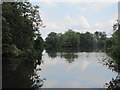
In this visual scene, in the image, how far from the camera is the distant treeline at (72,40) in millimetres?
109438

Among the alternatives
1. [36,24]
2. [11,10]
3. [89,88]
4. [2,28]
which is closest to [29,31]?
[36,24]

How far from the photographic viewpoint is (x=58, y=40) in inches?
4569

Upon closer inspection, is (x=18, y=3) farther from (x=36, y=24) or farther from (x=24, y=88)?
(x=24, y=88)

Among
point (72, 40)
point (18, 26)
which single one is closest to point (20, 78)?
point (18, 26)

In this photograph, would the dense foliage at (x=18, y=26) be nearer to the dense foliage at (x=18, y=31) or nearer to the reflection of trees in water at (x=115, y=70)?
the dense foliage at (x=18, y=31)

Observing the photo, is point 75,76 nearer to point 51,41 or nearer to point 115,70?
point 115,70

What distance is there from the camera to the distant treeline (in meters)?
109

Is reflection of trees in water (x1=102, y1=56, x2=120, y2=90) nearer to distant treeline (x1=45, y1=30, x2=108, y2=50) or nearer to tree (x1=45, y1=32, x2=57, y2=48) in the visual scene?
distant treeline (x1=45, y1=30, x2=108, y2=50)

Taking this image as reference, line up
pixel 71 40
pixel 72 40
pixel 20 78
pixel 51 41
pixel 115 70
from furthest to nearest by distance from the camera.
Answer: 1. pixel 51 41
2. pixel 71 40
3. pixel 72 40
4. pixel 115 70
5. pixel 20 78

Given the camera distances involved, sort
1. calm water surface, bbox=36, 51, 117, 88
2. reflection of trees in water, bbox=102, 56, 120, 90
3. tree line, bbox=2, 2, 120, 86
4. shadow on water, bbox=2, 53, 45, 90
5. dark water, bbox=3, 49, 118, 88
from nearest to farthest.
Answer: shadow on water, bbox=2, 53, 45, 90
reflection of trees in water, bbox=102, 56, 120, 90
dark water, bbox=3, 49, 118, 88
calm water surface, bbox=36, 51, 117, 88
tree line, bbox=2, 2, 120, 86

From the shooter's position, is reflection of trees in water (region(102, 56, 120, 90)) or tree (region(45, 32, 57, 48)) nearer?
reflection of trees in water (region(102, 56, 120, 90))

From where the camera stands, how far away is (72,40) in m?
109

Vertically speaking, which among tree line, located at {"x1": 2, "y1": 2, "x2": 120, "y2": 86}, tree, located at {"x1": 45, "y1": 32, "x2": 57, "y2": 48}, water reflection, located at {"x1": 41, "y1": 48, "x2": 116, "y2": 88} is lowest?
tree, located at {"x1": 45, "y1": 32, "x2": 57, "y2": 48}

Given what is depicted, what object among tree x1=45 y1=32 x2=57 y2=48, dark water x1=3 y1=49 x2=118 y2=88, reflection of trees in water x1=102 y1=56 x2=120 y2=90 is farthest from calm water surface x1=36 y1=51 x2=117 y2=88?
tree x1=45 y1=32 x2=57 y2=48
